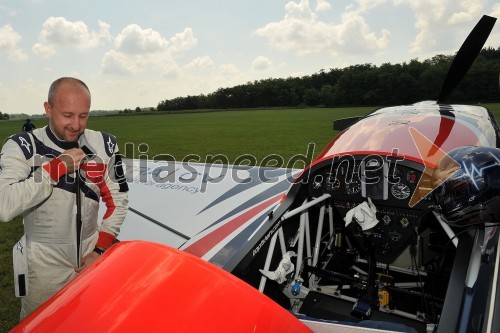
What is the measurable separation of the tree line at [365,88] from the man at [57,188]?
31.5m

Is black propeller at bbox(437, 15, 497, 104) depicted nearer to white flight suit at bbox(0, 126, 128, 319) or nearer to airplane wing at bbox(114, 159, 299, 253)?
airplane wing at bbox(114, 159, 299, 253)

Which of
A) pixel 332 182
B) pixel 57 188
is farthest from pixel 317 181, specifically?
pixel 57 188

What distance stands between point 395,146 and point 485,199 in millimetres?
1252

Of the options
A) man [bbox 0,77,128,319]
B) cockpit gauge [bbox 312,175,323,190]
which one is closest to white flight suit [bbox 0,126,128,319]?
Answer: man [bbox 0,77,128,319]

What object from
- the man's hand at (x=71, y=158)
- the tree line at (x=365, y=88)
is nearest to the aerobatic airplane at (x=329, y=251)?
the man's hand at (x=71, y=158)

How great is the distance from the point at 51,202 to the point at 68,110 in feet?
1.91

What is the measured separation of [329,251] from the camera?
313 centimetres

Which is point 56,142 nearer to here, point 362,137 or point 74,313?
point 74,313

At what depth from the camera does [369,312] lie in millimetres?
2396

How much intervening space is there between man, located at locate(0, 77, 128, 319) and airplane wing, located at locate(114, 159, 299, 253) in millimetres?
1289

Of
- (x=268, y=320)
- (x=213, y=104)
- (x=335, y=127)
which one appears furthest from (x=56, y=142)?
(x=213, y=104)

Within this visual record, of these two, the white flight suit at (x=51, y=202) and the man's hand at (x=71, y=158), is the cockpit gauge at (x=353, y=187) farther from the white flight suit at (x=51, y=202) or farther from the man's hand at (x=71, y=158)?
the man's hand at (x=71, y=158)

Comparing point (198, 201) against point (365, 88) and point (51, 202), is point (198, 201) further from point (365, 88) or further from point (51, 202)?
point (365, 88)

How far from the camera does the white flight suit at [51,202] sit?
6.42 ft
